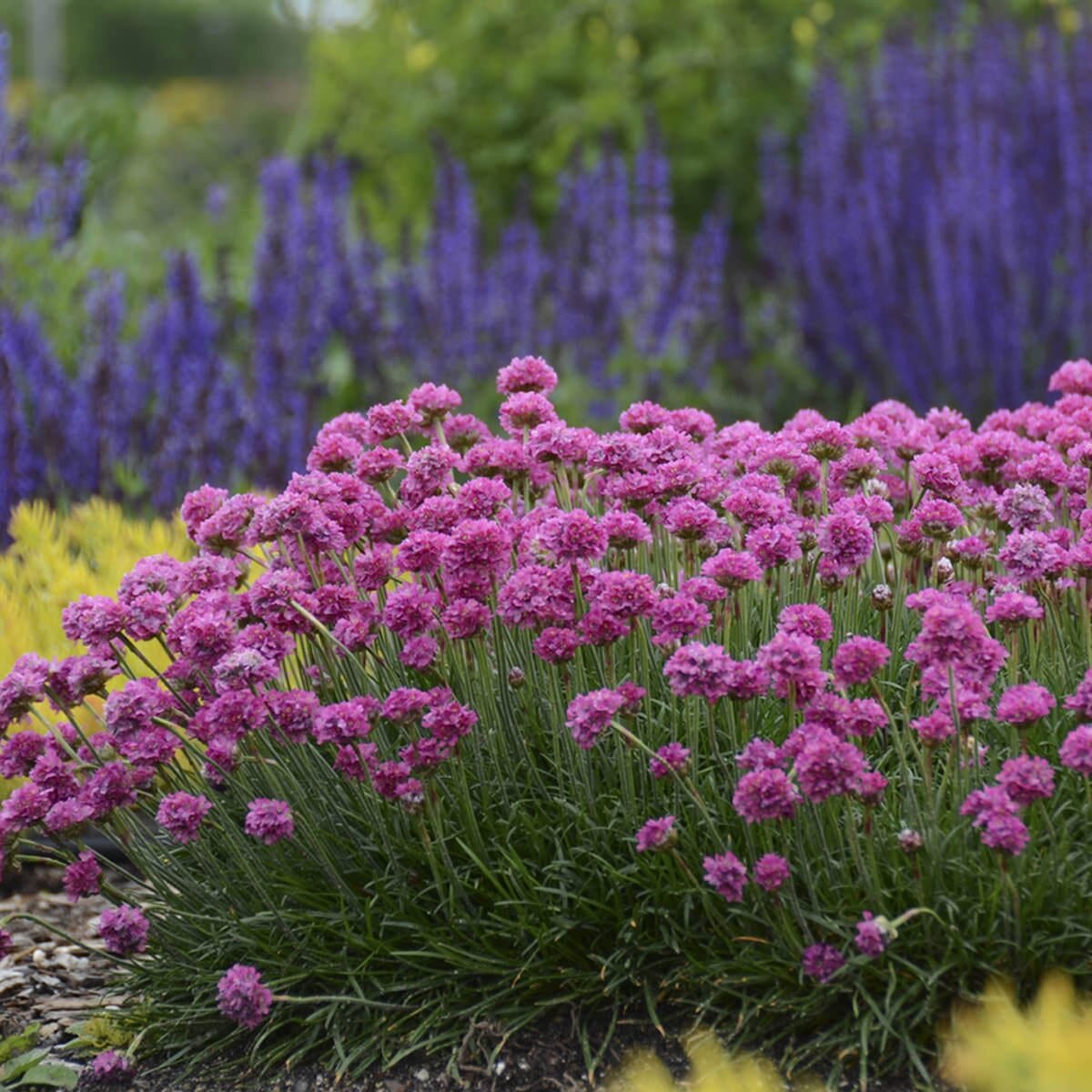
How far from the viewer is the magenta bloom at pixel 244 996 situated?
91.7 inches

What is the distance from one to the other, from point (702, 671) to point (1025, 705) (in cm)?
45

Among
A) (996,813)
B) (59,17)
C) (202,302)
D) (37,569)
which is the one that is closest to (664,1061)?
(996,813)

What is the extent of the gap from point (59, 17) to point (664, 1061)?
30.8m

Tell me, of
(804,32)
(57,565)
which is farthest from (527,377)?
(804,32)

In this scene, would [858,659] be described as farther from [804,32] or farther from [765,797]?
[804,32]

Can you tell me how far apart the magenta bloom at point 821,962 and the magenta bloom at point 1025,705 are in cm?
41

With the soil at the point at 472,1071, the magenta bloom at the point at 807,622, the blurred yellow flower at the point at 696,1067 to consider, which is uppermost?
the magenta bloom at the point at 807,622

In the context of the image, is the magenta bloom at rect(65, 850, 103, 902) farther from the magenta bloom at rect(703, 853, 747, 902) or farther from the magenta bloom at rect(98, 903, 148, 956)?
the magenta bloom at rect(703, 853, 747, 902)

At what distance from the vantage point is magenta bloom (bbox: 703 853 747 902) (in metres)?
2.15

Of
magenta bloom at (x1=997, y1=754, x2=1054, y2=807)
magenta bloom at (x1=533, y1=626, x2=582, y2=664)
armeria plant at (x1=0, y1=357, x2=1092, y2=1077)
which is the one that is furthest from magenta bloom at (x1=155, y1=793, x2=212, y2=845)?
magenta bloom at (x1=997, y1=754, x2=1054, y2=807)

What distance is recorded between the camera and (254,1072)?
244 centimetres

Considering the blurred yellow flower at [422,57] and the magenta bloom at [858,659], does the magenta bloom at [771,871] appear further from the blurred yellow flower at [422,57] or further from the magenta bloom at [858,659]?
the blurred yellow flower at [422,57]

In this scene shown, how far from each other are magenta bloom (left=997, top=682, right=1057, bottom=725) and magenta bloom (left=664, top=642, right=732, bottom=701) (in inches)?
15.4

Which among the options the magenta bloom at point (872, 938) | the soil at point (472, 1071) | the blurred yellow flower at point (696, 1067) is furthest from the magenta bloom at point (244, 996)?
the magenta bloom at point (872, 938)
